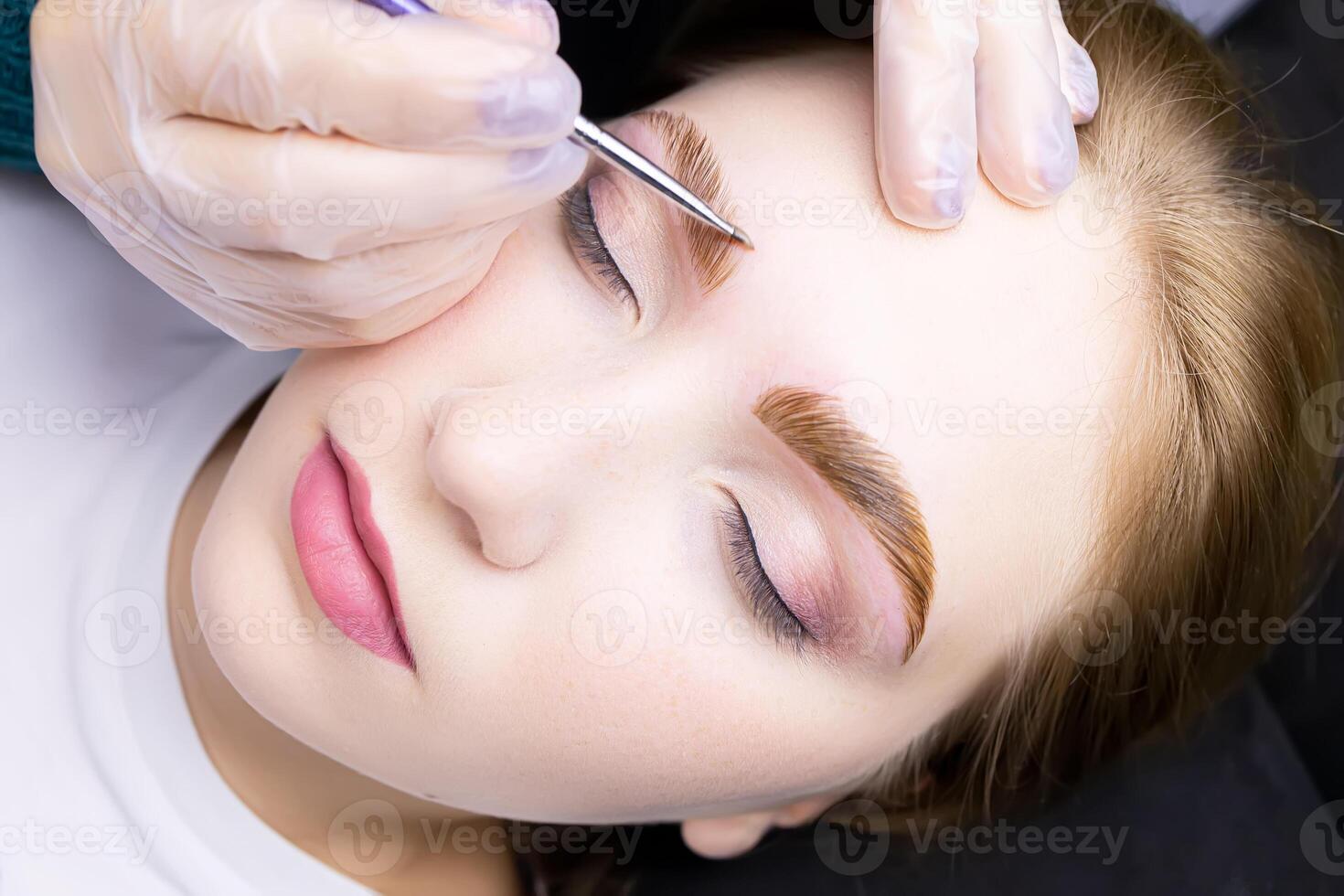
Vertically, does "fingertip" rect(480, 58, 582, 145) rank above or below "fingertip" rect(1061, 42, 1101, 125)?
below

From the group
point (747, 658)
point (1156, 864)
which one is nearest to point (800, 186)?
point (747, 658)

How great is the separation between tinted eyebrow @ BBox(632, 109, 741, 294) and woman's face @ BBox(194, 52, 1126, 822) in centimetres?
1

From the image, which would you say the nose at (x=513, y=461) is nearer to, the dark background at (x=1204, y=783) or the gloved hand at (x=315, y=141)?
A: the gloved hand at (x=315, y=141)

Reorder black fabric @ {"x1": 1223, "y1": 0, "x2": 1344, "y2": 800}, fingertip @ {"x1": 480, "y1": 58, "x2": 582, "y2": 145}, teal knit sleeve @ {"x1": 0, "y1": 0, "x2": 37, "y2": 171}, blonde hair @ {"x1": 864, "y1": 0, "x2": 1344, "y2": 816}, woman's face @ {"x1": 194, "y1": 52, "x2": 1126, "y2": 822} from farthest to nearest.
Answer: black fabric @ {"x1": 1223, "y1": 0, "x2": 1344, "y2": 800} < teal knit sleeve @ {"x1": 0, "y1": 0, "x2": 37, "y2": 171} < blonde hair @ {"x1": 864, "y1": 0, "x2": 1344, "y2": 816} < woman's face @ {"x1": 194, "y1": 52, "x2": 1126, "y2": 822} < fingertip @ {"x1": 480, "y1": 58, "x2": 582, "y2": 145}

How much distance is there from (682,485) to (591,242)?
0.84ft

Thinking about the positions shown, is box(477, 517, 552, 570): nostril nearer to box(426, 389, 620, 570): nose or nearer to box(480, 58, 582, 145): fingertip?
box(426, 389, 620, 570): nose

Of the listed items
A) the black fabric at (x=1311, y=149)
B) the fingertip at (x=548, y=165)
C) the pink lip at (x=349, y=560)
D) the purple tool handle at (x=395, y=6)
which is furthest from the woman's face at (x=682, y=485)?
the black fabric at (x=1311, y=149)

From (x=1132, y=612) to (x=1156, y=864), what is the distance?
719 millimetres

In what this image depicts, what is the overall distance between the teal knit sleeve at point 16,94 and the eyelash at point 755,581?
3.06 ft

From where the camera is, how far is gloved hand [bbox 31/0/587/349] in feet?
2.52

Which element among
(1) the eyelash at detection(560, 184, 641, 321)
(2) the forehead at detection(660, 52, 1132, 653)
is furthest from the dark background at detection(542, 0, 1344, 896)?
(2) the forehead at detection(660, 52, 1132, 653)

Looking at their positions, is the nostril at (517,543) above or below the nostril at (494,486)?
below

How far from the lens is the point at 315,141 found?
32.3 inches

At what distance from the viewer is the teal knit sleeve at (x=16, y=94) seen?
3.70 ft
